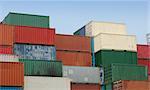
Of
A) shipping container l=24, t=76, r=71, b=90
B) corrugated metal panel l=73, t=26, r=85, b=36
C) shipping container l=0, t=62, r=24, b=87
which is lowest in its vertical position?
shipping container l=24, t=76, r=71, b=90

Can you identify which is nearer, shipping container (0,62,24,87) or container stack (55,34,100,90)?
shipping container (0,62,24,87)

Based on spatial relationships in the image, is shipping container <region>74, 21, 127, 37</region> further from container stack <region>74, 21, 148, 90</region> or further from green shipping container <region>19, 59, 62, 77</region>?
green shipping container <region>19, 59, 62, 77</region>

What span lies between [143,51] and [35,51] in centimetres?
1897

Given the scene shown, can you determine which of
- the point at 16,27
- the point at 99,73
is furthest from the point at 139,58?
the point at 16,27

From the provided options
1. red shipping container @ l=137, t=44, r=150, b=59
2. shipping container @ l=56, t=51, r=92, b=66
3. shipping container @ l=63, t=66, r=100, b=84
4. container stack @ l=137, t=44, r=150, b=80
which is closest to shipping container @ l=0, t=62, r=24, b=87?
shipping container @ l=63, t=66, r=100, b=84

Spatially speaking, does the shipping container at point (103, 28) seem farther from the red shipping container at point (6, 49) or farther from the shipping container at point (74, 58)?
the red shipping container at point (6, 49)

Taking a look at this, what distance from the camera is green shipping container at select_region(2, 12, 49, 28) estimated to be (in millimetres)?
49281

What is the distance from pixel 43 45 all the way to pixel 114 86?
10.5 meters

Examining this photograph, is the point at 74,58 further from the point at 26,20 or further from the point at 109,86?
the point at 26,20

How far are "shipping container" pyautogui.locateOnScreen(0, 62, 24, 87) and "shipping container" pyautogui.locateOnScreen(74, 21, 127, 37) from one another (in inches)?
841

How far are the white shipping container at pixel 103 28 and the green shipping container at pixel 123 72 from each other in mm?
8857

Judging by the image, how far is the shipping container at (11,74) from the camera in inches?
1388

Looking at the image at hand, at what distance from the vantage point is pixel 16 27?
4638 centimetres

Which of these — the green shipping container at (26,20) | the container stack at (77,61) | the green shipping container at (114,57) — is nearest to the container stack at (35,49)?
the green shipping container at (26,20)
